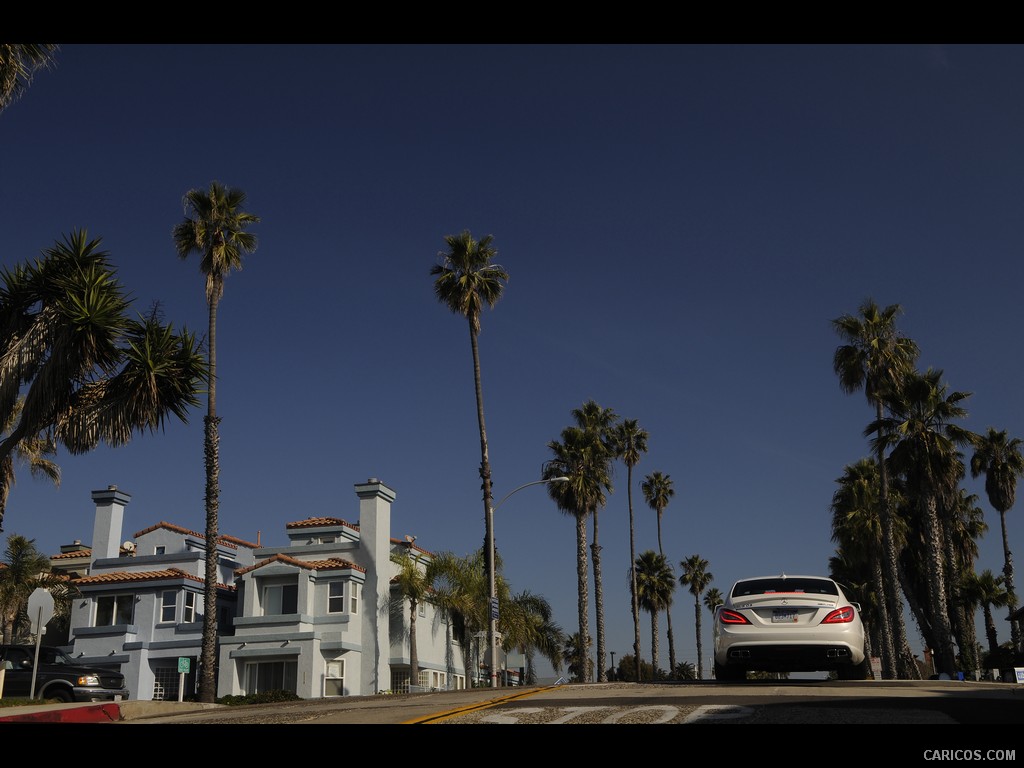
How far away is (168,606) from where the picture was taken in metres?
45.8

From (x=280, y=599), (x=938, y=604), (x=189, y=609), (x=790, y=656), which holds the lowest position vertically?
(x=790, y=656)

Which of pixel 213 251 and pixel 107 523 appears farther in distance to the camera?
pixel 107 523

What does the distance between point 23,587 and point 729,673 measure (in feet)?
139

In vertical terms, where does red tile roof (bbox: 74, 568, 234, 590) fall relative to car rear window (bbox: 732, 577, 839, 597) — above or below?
above

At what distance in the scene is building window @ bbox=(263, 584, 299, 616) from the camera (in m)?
45.0

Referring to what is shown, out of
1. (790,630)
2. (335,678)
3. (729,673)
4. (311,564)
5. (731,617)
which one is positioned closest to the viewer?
(790,630)

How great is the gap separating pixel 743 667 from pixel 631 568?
57.7 metres

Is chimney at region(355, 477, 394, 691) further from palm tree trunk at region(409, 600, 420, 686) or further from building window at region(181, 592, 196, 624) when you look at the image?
building window at region(181, 592, 196, 624)

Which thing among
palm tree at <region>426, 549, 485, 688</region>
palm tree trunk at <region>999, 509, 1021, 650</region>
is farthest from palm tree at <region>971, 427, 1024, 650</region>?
palm tree at <region>426, 549, 485, 688</region>

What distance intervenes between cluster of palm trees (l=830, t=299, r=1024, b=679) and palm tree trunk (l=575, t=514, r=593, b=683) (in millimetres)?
14136

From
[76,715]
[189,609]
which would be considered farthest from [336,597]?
[76,715]

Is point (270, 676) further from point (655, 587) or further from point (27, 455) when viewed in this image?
point (655, 587)

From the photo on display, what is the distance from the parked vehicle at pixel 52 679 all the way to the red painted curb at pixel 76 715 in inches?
304
